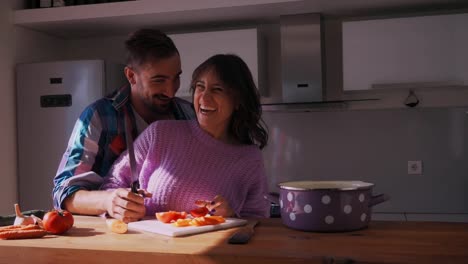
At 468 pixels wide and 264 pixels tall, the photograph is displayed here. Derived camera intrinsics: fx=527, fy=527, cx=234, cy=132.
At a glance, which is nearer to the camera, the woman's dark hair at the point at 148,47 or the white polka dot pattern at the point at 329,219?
the white polka dot pattern at the point at 329,219

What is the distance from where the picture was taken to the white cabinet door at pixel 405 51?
3066 millimetres

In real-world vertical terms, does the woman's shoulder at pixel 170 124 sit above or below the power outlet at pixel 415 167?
above

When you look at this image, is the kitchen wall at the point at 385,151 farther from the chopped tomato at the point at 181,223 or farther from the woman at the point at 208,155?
the chopped tomato at the point at 181,223

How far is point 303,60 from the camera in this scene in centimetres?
327

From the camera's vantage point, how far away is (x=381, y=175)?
133 inches

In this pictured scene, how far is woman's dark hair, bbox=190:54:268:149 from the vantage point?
136cm

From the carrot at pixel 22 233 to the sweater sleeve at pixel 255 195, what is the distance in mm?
524

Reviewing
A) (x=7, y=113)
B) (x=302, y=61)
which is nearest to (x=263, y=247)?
(x=302, y=61)

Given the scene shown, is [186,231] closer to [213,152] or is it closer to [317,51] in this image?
[213,152]

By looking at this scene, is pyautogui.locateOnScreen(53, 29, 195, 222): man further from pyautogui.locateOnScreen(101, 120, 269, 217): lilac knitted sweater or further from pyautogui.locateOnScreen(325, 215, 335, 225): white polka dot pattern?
pyautogui.locateOnScreen(325, 215, 335, 225): white polka dot pattern

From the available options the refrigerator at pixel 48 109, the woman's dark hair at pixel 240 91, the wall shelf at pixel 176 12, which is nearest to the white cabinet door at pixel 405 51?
the wall shelf at pixel 176 12

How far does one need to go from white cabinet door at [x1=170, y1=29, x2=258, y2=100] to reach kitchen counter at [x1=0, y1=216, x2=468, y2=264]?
2.35 meters

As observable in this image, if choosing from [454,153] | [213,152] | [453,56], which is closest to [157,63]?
[213,152]

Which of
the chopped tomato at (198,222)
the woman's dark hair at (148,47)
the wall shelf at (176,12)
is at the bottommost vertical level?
the chopped tomato at (198,222)
